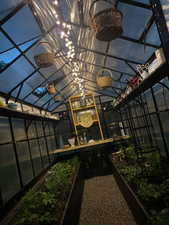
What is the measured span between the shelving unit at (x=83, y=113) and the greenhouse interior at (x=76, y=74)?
3.62 ft

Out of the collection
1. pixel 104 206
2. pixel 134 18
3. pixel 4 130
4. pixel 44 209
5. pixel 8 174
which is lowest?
pixel 104 206

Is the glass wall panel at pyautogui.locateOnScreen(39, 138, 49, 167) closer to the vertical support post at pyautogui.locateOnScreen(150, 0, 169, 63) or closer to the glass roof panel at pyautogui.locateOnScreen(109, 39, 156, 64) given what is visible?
the glass roof panel at pyautogui.locateOnScreen(109, 39, 156, 64)

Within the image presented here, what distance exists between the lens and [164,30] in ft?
7.78

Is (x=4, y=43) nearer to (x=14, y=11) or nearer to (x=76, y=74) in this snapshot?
(x=14, y=11)

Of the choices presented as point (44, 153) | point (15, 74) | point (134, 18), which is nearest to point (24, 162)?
point (15, 74)

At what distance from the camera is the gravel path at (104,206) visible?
3330mm

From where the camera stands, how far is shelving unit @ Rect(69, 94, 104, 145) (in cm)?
756

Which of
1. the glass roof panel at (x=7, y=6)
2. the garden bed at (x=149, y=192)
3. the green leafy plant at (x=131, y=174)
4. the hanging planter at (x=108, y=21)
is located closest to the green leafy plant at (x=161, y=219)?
the garden bed at (x=149, y=192)

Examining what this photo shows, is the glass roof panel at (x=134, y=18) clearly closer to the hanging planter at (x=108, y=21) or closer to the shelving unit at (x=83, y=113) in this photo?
the hanging planter at (x=108, y=21)

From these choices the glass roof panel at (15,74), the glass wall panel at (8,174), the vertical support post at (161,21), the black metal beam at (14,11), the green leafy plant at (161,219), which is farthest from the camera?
the glass roof panel at (15,74)

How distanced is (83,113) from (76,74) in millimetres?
2996

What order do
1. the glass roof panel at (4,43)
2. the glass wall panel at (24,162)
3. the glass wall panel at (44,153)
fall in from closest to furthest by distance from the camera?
the glass roof panel at (4,43)
the glass wall panel at (24,162)
the glass wall panel at (44,153)

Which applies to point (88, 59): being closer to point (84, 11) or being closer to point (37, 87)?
point (37, 87)

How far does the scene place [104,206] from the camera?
3984 millimetres
